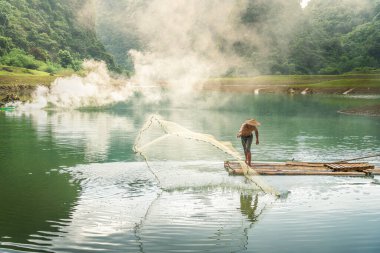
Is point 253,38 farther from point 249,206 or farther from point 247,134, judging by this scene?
point 249,206

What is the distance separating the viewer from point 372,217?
50.9 ft

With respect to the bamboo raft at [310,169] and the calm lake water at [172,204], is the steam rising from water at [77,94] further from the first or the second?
the bamboo raft at [310,169]

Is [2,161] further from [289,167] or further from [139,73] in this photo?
[139,73]

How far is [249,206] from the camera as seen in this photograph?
16.8 meters

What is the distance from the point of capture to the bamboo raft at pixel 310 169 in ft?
69.6

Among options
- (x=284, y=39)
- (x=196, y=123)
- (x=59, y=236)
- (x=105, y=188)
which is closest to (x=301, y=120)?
(x=196, y=123)

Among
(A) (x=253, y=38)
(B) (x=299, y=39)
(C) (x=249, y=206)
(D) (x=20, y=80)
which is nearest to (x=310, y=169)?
(C) (x=249, y=206)

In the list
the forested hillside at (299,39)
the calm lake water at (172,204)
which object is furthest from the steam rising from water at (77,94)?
the forested hillside at (299,39)

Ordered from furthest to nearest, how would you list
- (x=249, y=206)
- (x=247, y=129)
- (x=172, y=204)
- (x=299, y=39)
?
(x=299, y=39) → (x=247, y=129) → (x=172, y=204) → (x=249, y=206)

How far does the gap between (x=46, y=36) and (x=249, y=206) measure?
139m

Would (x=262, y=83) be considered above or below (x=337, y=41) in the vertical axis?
below

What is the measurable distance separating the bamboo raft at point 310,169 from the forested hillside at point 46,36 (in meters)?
106

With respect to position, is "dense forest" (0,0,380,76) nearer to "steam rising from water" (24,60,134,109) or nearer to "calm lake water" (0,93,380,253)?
"steam rising from water" (24,60,134,109)

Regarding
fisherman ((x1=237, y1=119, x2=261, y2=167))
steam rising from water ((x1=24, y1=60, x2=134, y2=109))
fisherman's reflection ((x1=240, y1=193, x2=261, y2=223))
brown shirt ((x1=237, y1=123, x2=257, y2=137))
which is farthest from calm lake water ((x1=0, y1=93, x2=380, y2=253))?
steam rising from water ((x1=24, y1=60, x2=134, y2=109))
